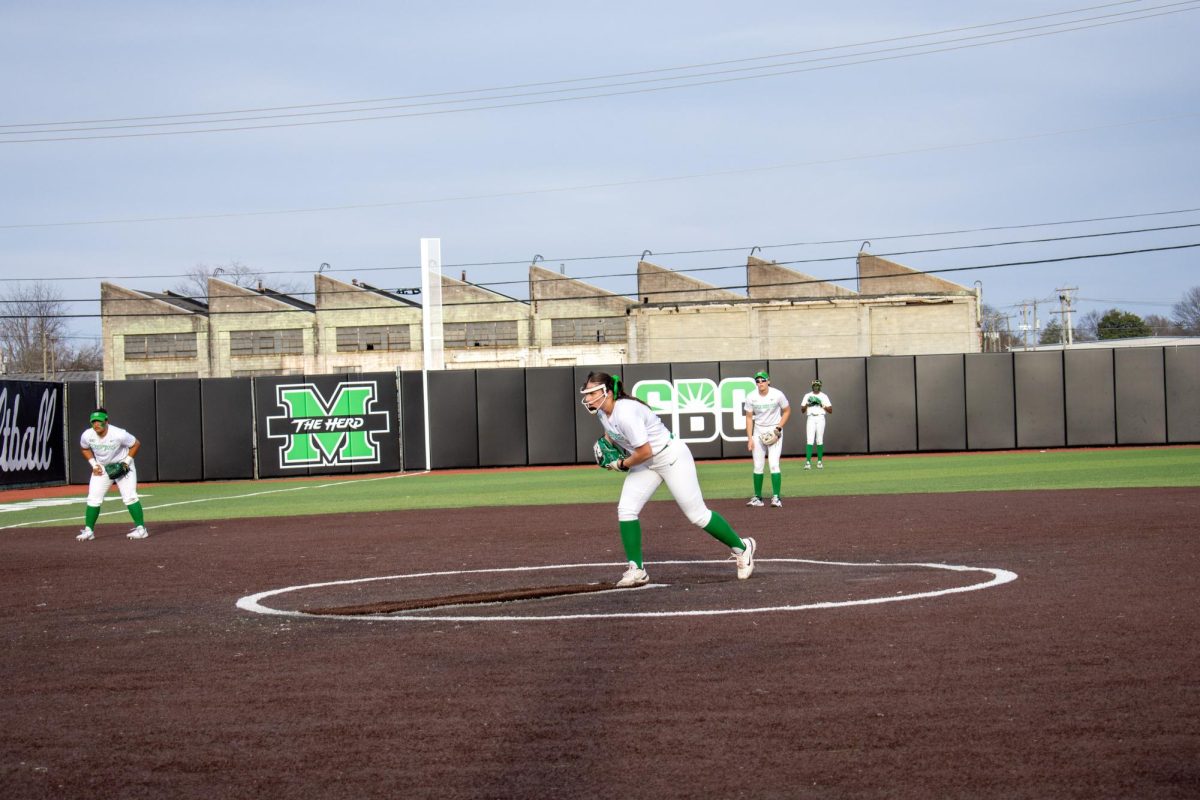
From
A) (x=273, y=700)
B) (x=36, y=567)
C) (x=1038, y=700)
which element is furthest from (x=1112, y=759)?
(x=36, y=567)

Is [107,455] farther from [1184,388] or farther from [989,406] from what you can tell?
[1184,388]

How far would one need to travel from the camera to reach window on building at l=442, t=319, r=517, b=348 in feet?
250

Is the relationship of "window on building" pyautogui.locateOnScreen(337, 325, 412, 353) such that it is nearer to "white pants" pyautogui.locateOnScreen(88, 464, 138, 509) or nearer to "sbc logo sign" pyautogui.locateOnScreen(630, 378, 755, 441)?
"sbc logo sign" pyautogui.locateOnScreen(630, 378, 755, 441)

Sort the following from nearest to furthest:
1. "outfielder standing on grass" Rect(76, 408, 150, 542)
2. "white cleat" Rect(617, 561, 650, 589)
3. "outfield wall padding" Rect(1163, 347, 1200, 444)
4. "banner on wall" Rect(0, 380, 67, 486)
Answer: "white cleat" Rect(617, 561, 650, 589) → "outfielder standing on grass" Rect(76, 408, 150, 542) → "banner on wall" Rect(0, 380, 67, 486) → "outfield wall padding" Rect(1163, 347, 1200, 444)

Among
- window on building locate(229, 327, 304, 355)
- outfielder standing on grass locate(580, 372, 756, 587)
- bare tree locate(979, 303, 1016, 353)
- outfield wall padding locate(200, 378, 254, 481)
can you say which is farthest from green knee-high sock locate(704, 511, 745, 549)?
window on building locate(229, 327, 304, 355)

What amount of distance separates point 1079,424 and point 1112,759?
36.0m

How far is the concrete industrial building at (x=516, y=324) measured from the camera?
6744 cm

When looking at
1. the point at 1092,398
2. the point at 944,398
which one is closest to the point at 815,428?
the point at 944,398

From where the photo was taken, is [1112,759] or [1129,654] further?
[1129,654]

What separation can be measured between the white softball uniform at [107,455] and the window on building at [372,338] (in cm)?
5749

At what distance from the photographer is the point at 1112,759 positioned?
505 cm

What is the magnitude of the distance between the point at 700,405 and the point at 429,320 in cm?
885

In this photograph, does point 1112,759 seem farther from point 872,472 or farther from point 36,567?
point 872,472

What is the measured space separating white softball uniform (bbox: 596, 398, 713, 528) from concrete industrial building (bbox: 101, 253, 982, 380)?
183ft
